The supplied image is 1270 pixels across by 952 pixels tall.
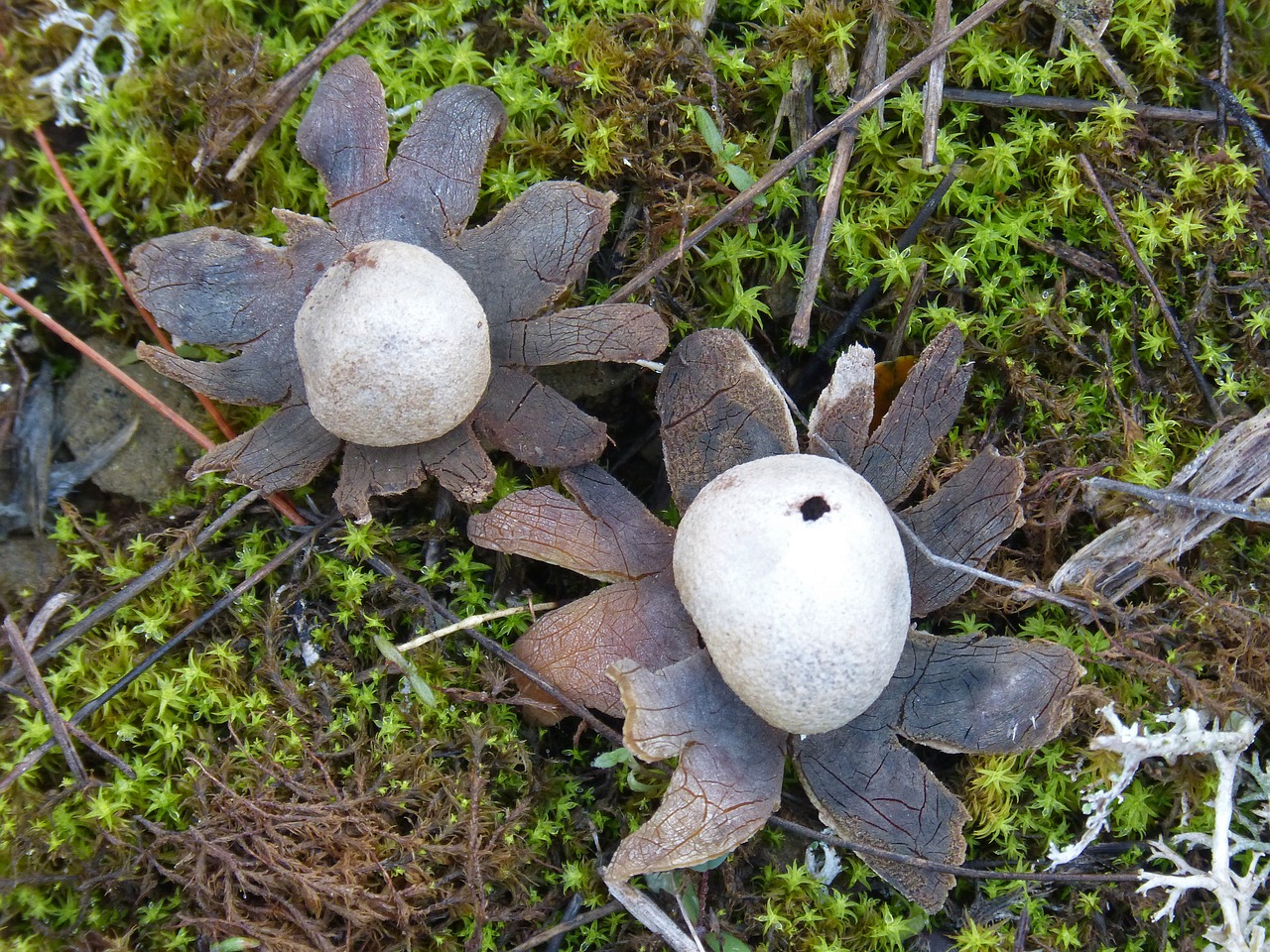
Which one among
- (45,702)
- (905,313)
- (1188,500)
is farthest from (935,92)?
(45,702)

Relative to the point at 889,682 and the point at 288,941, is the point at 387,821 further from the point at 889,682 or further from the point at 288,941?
the point at 889,682

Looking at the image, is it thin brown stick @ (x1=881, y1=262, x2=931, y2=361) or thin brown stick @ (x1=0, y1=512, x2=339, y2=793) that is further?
thin brown stick @ (x1=881, y1=262, x2=931, y2=361)

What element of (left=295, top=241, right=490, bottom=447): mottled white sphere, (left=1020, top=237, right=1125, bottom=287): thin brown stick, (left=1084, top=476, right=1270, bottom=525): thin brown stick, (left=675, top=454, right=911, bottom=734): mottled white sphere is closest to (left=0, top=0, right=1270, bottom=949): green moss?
(left=1020, top=237, right=1125, bottom=287): thin brown stick

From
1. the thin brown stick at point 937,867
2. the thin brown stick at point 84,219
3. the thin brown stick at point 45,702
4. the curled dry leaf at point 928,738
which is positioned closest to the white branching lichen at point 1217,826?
the thin brown stick at point 937,867

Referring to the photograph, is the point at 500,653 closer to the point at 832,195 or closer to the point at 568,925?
the point at 568,925

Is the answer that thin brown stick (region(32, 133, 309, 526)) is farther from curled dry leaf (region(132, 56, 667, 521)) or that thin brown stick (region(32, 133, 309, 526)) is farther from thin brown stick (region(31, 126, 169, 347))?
curled dry leaf (region(132, 56, 667, 521))

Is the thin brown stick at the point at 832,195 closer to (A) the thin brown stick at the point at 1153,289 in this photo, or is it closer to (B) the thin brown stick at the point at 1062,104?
(B) the thin brown stick at the point at 1062,104

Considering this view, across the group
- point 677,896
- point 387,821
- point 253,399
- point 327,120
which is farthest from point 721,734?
point 327,120
